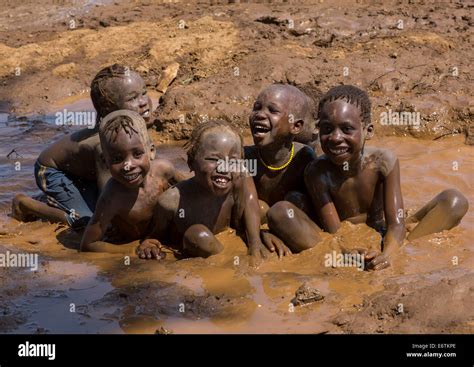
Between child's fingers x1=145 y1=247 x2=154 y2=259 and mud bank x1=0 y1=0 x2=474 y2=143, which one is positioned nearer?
child's fingers x1=145 y1=247 x2=154 y2=259

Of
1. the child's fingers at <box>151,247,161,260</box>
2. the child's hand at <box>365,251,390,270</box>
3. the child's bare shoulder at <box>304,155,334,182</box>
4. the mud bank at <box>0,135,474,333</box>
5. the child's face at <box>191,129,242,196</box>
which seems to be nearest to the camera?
the mud bank at <box>0,135,474,333</box>

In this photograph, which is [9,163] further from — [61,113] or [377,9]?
[377,9]

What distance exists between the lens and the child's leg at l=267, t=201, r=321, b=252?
505cm

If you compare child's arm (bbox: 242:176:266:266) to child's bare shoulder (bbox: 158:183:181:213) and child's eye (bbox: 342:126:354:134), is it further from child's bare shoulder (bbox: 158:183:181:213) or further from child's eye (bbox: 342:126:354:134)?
child's eye (bbox: 342:126:354:134)

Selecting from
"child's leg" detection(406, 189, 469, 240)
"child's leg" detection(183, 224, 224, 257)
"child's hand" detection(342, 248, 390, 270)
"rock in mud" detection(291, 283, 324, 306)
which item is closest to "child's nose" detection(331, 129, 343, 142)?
"child's hand" detection(342, 248, 390, 270)

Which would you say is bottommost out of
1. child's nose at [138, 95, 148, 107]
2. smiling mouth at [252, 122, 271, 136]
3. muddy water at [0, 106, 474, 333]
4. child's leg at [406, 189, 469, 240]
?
muddy water at [0, 106, 474, 333]

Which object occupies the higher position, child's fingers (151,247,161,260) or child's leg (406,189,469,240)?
child's leg (406,189,469,240)

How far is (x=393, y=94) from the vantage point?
335 inches

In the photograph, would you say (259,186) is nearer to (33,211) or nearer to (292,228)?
(292,228)

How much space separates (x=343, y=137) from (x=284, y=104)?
2.36ft

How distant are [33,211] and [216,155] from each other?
6.98 ft

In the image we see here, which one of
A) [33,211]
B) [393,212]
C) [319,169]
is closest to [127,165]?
[319,169]

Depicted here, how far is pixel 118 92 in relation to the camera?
5926 millimetres
